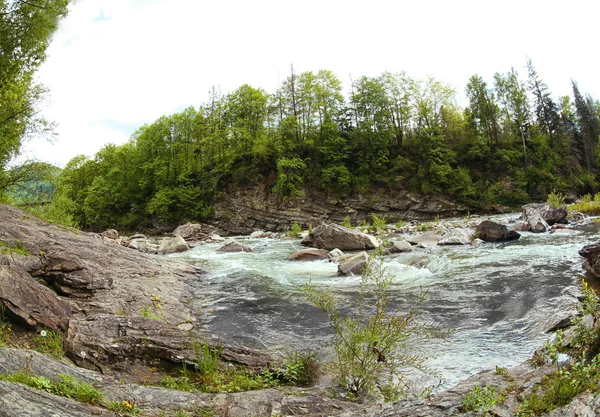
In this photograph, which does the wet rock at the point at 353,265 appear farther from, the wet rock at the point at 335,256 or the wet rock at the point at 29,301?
the wet rock at the point at 29,301

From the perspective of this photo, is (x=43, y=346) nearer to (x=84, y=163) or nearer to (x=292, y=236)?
(x=292, y=236)

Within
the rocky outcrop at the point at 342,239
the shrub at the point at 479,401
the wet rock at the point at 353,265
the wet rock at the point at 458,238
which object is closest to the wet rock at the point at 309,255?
the rocky outcrop at the point at 342,239

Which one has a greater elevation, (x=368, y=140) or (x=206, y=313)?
(x=368, y=140)

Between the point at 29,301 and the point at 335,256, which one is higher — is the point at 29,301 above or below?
above

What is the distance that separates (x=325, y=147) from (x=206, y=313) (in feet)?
129

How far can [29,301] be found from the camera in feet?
18.1

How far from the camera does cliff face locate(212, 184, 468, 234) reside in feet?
137

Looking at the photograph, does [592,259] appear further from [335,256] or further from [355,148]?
[355,148]

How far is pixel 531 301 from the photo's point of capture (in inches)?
317

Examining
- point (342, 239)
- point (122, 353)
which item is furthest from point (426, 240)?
point (122, 353)

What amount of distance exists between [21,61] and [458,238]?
70.9 feet

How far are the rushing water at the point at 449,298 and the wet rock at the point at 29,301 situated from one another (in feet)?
9.28

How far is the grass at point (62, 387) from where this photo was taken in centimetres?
315

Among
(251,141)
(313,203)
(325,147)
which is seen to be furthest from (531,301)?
(251,141)
